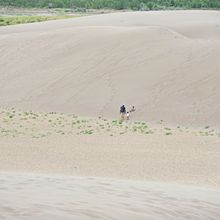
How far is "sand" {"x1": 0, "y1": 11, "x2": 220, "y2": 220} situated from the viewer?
26.3ft

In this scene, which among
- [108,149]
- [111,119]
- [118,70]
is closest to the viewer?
[108,149]

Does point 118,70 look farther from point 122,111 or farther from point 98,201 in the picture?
point 98,201

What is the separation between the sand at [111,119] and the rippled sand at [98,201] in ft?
0.05

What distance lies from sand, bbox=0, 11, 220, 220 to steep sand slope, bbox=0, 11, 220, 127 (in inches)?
1.7

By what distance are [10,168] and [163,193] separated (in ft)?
16.5

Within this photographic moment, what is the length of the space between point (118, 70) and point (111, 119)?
210 inches

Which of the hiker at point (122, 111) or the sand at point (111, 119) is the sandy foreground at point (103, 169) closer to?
the sand at point (111, 119)

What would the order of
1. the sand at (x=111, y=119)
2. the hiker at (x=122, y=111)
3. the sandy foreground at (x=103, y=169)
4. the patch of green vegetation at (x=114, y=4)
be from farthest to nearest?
the patch of green vegetation at (x=114, y=4), the hiker at (x=122, y=111), the sand at (x=111, y=119), the sandy foreground at (x=103, y=169)

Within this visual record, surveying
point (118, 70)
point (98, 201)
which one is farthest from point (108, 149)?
point (118, 70)

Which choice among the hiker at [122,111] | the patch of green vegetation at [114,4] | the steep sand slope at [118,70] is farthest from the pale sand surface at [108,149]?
the patch of green vegetation at [114,4]

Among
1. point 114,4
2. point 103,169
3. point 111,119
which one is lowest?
point 114,4

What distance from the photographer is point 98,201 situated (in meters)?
7.59

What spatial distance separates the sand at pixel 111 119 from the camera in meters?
8.02

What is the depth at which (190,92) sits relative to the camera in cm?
2442
